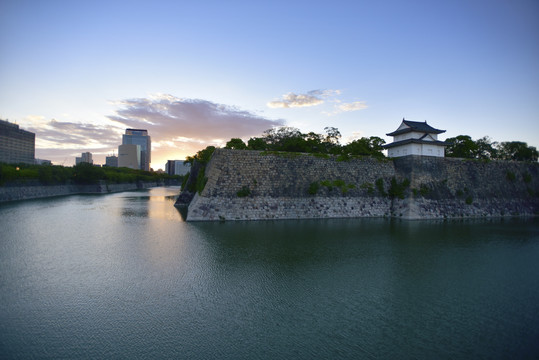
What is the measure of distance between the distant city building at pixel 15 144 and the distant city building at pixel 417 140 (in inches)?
4830

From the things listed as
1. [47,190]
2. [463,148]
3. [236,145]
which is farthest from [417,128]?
[47,190]

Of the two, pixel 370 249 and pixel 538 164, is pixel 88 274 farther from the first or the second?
pixel 538 164

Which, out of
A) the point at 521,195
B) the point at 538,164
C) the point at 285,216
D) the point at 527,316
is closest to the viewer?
the point at 527,316

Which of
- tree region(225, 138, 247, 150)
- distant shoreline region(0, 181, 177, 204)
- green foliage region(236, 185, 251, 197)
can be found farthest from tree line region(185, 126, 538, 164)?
distant shoreline region(0, 181, 177, 204)

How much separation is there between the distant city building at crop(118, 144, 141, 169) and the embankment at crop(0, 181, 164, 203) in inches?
4954

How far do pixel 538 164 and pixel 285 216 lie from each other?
3161 cm

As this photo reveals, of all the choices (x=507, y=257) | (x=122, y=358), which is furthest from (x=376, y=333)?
(x=507, y=257)

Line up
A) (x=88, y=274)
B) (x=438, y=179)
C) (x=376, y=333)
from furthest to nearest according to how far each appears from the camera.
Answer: (x=438, y=179) < (x=88, y=274) < (x=376, y=333)

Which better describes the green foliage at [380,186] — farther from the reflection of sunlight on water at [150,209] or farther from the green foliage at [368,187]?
the reflection of sunlight on water at [150,209]

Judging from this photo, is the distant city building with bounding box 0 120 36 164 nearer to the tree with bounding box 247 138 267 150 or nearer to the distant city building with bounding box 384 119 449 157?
the tree with bounding box 247 138 267 150

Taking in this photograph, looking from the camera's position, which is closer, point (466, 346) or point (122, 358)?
point (122, 358)

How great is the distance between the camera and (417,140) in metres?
27.2

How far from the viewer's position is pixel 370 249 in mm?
13594

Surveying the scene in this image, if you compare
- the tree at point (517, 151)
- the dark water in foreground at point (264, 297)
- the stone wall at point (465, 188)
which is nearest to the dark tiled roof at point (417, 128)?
the stone wall at point (465, 188)
